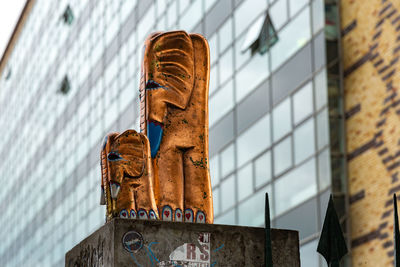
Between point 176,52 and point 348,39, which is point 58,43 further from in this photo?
point 176,52

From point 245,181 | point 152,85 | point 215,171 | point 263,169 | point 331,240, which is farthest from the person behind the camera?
point 215,171

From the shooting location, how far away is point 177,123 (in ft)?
25.3

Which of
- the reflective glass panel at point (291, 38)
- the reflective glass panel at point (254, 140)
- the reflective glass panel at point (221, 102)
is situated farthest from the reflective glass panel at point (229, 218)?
the reflective glass panel at point (291, 38)

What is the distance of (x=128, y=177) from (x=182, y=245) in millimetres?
1071

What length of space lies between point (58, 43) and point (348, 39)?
91.7 ft

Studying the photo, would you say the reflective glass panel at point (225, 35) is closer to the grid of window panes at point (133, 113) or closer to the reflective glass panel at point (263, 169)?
the grid of window panes at point (133, 113)

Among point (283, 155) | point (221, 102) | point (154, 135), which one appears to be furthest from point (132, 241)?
point (221, 102)

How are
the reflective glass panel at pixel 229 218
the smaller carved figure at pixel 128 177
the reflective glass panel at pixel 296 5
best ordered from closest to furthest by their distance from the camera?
the smaller carved figure at pixel 128 177 < the reflective glass panel at pixel 296 5 < the reflective glass panel at pixel 229 218

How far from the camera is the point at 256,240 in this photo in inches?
253

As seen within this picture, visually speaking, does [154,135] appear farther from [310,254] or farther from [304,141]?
[304,141]

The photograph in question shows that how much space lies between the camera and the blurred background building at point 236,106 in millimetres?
17797

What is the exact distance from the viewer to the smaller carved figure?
696cm

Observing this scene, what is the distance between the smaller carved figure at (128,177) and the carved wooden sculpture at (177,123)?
23 cm

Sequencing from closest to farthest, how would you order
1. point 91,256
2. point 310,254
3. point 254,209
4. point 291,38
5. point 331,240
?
point 331,240, point 91,256, point 310,254, point 291,38, point 254,209
